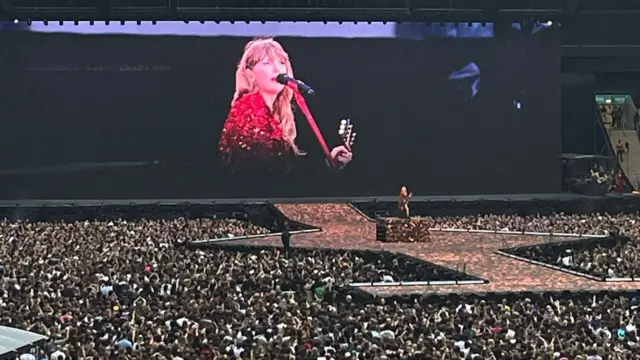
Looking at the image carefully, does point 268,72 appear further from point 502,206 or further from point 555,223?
point 555,223

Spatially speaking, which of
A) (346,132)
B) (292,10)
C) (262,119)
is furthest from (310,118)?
(292,10)

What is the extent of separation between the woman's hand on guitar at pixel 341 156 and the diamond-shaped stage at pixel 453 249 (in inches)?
111

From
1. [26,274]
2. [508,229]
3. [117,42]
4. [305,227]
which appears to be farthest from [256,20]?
[26,274]

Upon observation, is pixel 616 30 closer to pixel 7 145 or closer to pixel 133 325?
pixel 7 145

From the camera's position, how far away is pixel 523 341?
1434 cm

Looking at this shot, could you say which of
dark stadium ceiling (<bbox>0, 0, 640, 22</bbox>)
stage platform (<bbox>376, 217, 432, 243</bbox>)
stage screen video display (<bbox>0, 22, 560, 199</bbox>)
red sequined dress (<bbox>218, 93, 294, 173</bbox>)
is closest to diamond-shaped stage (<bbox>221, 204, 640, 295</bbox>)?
stage platform (<bbox>376, 217, 432, 243</bbox>)

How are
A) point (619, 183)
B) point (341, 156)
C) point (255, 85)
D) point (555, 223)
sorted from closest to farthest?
point (555, 223) → point (255, 85) → point (619, 183) → point (341, 156)

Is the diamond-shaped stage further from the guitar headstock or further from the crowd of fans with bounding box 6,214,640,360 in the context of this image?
the guitar headstock

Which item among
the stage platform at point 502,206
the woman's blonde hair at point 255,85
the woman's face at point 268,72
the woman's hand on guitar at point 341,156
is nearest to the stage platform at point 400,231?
the stage platform at point 502,206

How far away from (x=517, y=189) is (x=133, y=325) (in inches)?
1001

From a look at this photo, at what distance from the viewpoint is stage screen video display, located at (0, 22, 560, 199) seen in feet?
121

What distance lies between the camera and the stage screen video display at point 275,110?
36938 mm

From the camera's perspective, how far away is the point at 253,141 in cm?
3797

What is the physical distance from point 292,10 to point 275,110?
3.48 metres
